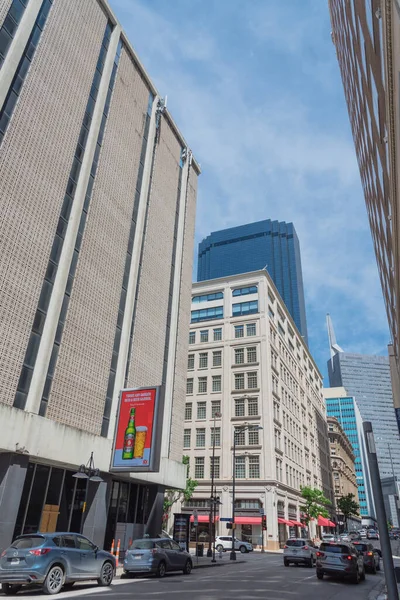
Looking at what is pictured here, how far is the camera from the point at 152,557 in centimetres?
1881

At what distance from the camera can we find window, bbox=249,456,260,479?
58.9 metres

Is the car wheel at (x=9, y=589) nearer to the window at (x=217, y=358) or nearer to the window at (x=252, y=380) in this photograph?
the window at (x=252, y=380)

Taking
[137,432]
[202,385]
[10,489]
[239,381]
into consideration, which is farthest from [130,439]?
[202,385]

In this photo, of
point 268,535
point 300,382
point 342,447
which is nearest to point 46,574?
point 268,535

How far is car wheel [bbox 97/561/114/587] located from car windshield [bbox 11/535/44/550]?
10.5 feet

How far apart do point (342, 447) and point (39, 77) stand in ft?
454

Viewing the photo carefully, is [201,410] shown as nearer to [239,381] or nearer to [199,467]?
[239,381]

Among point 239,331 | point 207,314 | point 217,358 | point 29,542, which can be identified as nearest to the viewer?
point 29,542

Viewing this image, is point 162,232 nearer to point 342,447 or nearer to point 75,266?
point 75,266

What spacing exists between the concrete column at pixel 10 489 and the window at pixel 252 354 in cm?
4892

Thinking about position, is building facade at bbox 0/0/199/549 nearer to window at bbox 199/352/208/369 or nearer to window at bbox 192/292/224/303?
window at bbox 199/352/208/369

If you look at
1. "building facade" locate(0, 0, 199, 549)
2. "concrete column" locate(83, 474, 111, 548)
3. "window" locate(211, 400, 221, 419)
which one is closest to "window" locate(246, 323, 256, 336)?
"window" locate(211, 400, 221, 419)

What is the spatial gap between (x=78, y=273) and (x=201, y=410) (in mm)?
44917

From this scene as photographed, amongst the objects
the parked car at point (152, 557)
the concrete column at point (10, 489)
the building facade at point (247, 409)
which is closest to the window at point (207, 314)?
the building facade at point (247, 409)
